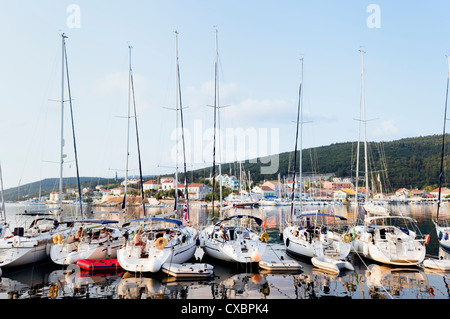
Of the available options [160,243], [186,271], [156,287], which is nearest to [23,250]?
[160,243]

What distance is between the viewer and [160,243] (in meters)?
18.9

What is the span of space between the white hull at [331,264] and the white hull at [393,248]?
2.83m

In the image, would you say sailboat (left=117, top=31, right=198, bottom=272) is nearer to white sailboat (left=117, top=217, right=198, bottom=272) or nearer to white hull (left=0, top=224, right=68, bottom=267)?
white sailboat (left=117, top=217, right=198, bottom=272)

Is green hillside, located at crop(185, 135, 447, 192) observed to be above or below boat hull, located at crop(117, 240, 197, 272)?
above

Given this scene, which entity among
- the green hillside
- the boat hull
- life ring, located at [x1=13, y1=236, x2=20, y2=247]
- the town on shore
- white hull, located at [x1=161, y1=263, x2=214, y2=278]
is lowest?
the town on shore

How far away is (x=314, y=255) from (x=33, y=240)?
63.4 feet

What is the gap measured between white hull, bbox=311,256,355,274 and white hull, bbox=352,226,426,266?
2.83 m

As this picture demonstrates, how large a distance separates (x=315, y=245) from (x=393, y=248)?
5049mm

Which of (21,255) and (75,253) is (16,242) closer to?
(21,255)

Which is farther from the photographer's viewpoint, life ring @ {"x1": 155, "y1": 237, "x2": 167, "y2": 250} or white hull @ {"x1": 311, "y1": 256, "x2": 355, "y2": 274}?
white hull @ {"x1": 311, "y1": 256, "x2": 355, "y2": 274}

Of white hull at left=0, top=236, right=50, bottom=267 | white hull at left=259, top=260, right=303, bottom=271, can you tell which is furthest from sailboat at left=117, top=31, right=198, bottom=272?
white hull at left=0, top=236, right=50, bottom=267

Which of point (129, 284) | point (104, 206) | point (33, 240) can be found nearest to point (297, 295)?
point (129, 284)

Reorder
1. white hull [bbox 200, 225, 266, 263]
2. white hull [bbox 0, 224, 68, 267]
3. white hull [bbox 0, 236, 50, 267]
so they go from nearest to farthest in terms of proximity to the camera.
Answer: white hull [bbox 200, 225, 266, 263]
white hull [bbox 0, 236, 50, 267]
white hull [bbox 0, 224, 68, 267]

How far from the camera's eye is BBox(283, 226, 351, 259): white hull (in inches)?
821
